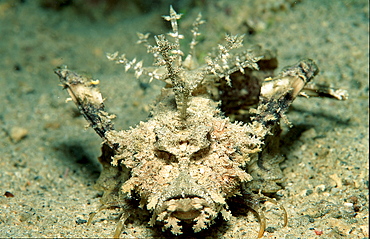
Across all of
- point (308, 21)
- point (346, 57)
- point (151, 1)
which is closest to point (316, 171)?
point (346, 57)

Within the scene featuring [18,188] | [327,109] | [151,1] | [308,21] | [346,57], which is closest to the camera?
[18,188]

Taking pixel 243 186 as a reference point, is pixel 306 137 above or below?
above

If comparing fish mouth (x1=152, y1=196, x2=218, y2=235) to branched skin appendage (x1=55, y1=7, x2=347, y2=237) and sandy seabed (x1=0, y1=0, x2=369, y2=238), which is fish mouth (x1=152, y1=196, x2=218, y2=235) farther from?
sandy seabed (x1=0, y1=0, x2=369, y2=238)

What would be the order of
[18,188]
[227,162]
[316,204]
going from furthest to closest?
[18,188] < [316,204] < [227,162]

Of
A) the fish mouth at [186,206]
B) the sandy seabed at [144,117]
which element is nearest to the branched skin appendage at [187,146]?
the fish mouth at [186,206]

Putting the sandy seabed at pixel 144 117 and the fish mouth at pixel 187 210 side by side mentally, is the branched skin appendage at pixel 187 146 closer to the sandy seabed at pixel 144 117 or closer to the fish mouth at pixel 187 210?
the fish mouth at pixel 187 210

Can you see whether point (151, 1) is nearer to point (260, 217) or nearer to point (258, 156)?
point (258, 156)

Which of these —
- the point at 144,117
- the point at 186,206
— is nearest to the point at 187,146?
the point at 186,206
